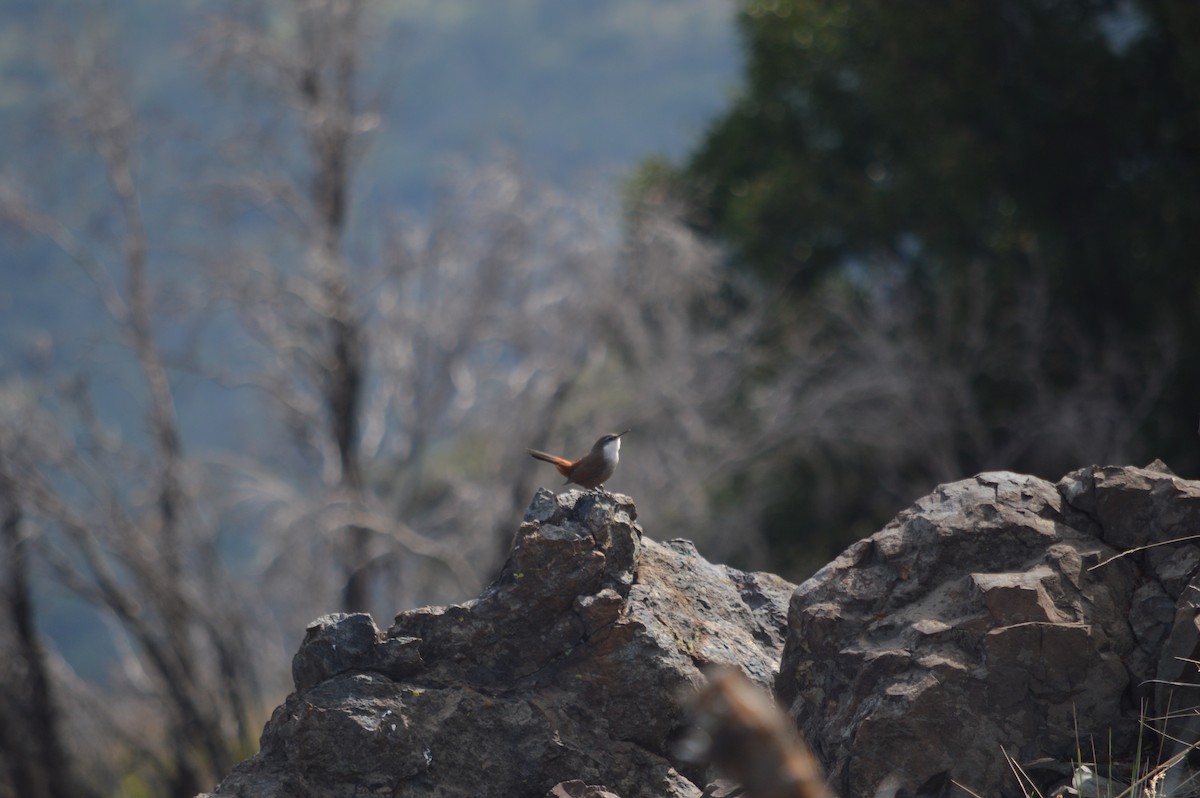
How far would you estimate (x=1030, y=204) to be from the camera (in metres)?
15.8

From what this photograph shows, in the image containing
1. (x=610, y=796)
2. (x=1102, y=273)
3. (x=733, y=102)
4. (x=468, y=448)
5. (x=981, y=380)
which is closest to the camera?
(x=610, y=796)

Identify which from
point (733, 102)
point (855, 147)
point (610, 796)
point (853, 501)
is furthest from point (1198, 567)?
point (733, 102)

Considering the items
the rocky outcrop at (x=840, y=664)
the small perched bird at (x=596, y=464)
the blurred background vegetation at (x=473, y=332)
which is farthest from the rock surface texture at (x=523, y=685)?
the blurred background vegetation at (x=473, y=332)

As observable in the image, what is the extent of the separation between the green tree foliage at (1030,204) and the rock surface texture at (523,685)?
37.3 ft

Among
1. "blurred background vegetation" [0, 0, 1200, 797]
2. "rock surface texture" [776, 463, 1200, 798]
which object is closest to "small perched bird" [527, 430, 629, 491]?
"rock surface texture" [776, 463, 1200, 798]

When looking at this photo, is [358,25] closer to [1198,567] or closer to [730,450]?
[730,450]

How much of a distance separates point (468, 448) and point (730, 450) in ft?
13.2

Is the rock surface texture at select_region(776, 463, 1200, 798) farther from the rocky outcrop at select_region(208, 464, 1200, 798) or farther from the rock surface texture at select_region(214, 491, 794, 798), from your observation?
the rock surface texture at select_region(214, 491, 794, 798)

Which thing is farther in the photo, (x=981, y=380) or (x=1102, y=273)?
(x=981, y=380)

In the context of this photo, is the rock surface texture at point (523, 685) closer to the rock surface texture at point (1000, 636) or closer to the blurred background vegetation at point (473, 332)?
the rock surface texture at point (1000, 636)

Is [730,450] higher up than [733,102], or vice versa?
[733,102]

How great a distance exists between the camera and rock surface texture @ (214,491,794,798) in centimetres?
411

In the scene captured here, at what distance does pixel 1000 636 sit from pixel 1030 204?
42.2ft

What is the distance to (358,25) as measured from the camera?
16.6 meters
